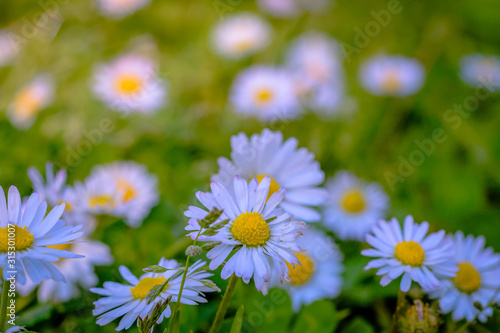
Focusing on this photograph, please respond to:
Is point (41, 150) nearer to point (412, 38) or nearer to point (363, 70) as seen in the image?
point (363, 70)

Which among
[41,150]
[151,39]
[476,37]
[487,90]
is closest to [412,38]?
[476,37]

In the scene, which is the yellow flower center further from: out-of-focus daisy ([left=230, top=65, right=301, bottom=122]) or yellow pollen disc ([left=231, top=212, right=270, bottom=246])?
yellow pollen disc ([left=231, top=212, right=270, bottom=246])

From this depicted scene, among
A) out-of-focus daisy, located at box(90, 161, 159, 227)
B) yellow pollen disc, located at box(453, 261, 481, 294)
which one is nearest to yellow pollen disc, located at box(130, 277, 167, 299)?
out-of-focus daisy, located at box(90, 161, 159, 227)

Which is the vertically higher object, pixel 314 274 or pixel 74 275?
pixel 74 275

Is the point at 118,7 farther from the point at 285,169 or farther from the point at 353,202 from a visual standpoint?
the point at 285,169

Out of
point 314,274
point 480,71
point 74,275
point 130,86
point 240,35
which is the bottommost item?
point 314,274

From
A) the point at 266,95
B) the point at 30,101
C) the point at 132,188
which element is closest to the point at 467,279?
the point at 132,188

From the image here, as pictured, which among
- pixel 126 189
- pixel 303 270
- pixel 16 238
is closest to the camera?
pixel 16 238
